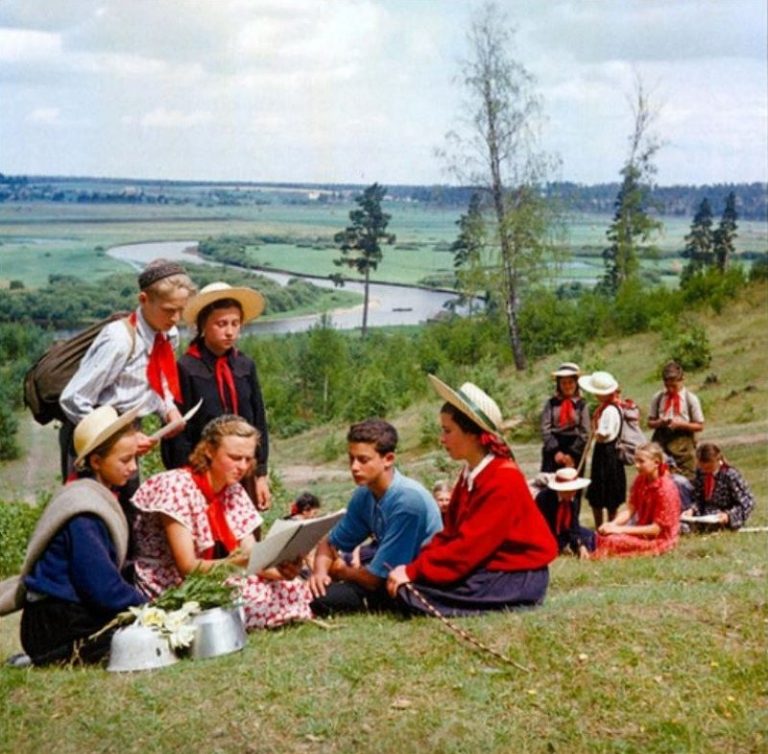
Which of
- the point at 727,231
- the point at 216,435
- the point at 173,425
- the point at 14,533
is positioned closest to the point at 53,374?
the point at 173,425

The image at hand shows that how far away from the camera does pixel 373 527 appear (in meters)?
7.30

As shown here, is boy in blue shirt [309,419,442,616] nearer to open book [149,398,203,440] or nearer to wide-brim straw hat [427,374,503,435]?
wide-brim straw hat [427,374,503,435]

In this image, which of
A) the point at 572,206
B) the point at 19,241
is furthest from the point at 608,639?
the point at 19,241

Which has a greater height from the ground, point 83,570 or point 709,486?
point 83,570

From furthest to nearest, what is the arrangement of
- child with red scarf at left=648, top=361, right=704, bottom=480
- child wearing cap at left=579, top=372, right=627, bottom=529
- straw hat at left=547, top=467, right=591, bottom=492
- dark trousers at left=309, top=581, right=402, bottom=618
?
1. child with red scarf at left=648, top=361, right=704, bottom=480
2. child wearing cap at left=579, top=372, right=627, bottom=529
3. straw hat at left=547, top=467, right=591, bottom=492
4. dark trousers at left=309, top=581, right=402, bottom=618

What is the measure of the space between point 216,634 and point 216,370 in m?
2.02

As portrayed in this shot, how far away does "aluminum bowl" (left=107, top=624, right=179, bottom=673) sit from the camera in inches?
248

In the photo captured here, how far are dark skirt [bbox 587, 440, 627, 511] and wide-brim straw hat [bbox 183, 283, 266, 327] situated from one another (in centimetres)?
557

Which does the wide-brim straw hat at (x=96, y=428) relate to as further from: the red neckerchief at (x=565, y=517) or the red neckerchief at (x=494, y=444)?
the red neckerchief at (x=565, y=517)

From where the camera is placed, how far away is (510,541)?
6.81 metres

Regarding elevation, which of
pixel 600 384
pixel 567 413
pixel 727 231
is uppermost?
pixel 727 231

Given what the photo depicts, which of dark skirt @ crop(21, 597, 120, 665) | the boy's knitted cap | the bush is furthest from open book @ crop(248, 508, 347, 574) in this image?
the bush

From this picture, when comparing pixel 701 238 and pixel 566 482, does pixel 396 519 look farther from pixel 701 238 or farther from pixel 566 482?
pixel 701 238

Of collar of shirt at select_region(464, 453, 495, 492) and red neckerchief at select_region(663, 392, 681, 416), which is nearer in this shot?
collar of shirt at select_region(464, 453, 495, 492)
